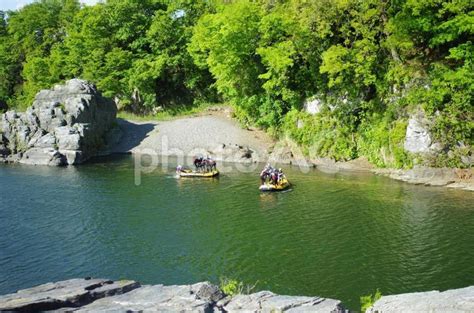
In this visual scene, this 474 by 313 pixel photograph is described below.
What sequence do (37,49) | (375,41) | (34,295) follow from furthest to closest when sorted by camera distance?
(37,49)
(375,41)
(34,295)

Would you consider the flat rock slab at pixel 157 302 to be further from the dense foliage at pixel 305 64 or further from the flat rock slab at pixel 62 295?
the dense foliage at pixel 305 64

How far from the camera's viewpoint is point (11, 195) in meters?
39.2

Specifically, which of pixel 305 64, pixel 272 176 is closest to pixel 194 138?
pixel 305 64

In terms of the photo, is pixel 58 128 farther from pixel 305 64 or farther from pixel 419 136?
pixel 419 136

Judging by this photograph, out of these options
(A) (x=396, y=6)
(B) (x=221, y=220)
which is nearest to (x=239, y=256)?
(B) (x=221, y=220)

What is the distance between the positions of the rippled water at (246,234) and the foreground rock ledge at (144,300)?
20.1 feet

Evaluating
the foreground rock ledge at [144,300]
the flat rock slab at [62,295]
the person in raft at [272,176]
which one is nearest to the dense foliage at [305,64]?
the person in raft at [272,176]

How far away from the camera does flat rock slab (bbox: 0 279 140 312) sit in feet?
45.6

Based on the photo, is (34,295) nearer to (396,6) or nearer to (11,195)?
(11,195)

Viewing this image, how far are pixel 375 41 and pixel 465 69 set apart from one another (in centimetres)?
918

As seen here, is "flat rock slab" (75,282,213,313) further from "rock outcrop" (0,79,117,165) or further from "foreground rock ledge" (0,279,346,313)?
"rock outcrop" (0,79,117,165)

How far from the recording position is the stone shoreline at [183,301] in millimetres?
13953

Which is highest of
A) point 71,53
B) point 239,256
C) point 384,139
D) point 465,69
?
point 71,53

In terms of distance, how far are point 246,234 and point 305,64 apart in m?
27.3
